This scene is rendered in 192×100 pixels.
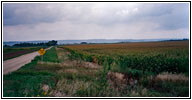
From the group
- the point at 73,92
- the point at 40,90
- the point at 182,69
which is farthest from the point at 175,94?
the point at 40,90

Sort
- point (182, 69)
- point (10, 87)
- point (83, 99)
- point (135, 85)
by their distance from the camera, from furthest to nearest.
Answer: point (182, 69), point (135, 85), point (10, 87), point (83, 99)

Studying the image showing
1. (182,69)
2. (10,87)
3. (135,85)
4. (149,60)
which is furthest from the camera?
(149,60)

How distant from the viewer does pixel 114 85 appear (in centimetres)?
746

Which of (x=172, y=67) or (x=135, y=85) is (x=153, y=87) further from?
(x=172, y=67)

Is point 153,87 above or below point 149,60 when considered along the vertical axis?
below

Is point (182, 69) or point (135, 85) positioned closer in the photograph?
point (135, 85)

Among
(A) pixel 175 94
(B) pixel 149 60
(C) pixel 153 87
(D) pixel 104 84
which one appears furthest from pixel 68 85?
(B) pixel 149 60

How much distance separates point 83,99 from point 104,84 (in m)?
1.94

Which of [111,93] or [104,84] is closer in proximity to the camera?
[111,93]

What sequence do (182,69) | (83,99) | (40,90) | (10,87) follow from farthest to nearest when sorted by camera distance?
(182,69), (10,87), (40,90), (83,99)

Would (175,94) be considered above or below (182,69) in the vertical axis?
below

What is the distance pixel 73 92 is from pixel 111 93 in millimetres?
1352

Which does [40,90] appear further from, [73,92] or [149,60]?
[149,60]

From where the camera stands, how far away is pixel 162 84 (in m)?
7.48
